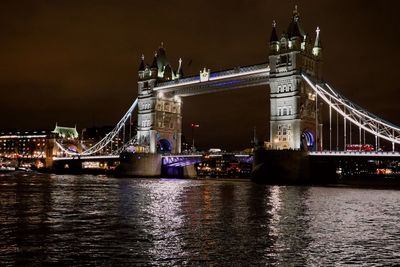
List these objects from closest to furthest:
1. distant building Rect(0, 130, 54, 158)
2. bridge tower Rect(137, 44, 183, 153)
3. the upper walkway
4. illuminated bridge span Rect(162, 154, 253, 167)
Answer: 1. the upper walkway
2. illuminated bridge span Rect(162, 154, 253, 167)
3. bridge tower Rect(137, 44, 183, 153)
4. distant building Rect(0, 130, 54, 158)

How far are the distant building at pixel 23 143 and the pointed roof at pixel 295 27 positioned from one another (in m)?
106

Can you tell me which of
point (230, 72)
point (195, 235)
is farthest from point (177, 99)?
point (195, 235)

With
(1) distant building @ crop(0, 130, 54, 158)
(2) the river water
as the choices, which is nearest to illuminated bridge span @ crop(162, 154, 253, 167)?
(2) the river water

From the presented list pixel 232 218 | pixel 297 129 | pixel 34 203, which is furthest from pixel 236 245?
pixel 297 129

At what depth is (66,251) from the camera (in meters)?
16.4

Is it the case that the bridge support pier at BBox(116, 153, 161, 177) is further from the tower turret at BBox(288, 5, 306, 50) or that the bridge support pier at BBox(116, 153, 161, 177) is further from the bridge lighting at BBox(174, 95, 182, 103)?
the tower turret at BBox(288, 5, 306, 50)

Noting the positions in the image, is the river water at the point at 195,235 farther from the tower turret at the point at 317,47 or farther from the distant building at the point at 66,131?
the distant building at the point at 66,131

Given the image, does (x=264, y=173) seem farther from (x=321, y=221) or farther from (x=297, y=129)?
(x=321, y=221)

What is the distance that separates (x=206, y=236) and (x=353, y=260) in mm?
5714

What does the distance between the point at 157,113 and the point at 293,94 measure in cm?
2913

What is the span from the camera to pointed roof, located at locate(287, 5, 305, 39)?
2660 inches

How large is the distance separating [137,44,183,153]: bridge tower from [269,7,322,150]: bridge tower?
25.9 m

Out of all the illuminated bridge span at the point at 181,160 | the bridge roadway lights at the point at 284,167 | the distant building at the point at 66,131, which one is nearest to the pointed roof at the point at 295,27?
the bridge roadway lights at the point at 284,167

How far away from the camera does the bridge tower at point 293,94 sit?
66125 millimetres
